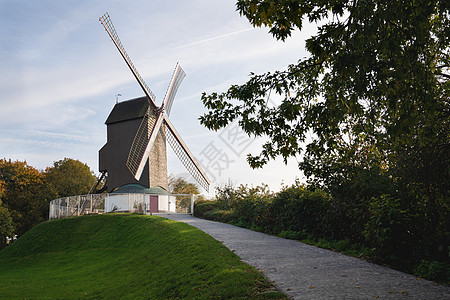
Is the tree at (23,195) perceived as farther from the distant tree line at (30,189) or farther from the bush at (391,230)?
the bush at (391,230)

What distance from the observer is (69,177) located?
46.4 m

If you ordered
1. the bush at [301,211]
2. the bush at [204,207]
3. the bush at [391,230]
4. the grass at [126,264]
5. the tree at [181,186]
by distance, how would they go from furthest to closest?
the tree at [181,186] → the bush at [204,207] → the bush at [301,211] → the bush at [391,230] → the grass at [126,264]

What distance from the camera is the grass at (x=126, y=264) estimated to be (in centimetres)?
779

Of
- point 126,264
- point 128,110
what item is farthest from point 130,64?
point 126,264

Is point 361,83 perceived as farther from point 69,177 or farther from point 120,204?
point 69,177

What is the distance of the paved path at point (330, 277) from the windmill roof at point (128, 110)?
73.2 feet

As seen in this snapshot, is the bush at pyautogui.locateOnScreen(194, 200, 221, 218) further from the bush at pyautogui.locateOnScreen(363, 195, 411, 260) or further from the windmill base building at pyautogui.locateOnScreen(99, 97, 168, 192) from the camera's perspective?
the bush at pyautogui.locateOnScreen(363, 195, 411, 260)

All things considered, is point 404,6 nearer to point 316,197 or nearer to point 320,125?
point 320,125

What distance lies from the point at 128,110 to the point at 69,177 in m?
20.0

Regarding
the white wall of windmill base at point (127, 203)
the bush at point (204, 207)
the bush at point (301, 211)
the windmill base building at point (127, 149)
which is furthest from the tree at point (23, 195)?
the bush at point (301, 211)

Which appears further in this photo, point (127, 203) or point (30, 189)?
point (30, 189)

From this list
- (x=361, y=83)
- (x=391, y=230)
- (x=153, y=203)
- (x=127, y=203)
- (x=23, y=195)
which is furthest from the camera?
(x=23, y=195)

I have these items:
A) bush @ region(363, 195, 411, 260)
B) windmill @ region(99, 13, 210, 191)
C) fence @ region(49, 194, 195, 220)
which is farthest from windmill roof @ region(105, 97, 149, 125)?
bush @ region(363, 195, 411, 260)

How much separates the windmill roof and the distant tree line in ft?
55.9
